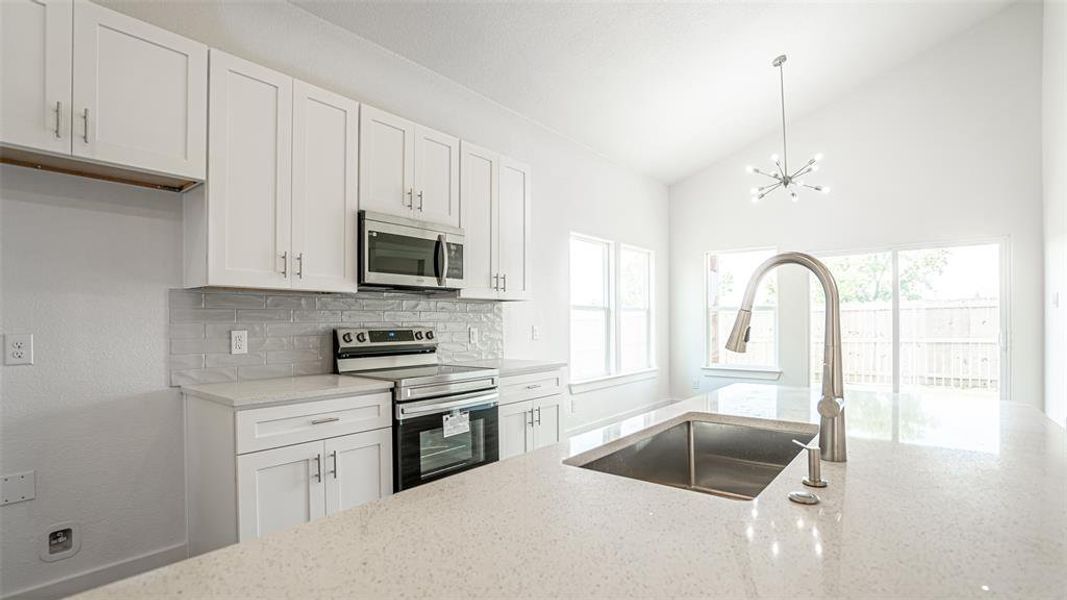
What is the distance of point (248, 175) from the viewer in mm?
2381

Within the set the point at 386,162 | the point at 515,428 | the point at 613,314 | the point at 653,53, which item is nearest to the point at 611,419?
the point at 613,314

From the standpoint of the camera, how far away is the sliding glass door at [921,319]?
16.0ft

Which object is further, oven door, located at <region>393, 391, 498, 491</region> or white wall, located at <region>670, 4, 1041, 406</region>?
white wall, located at <region>670, 4, 1041, 406</region>

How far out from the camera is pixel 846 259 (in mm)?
5543

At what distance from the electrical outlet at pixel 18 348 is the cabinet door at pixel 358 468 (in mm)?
1143

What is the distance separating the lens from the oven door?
8.36 feet

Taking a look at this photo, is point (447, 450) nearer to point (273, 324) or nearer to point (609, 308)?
point (273, 324)

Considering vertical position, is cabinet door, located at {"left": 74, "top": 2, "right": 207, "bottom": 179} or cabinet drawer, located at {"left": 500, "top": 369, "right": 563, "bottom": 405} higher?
cabinet door, located at {"left": 74, "top": 2, "right": 207, "bottom": 179}

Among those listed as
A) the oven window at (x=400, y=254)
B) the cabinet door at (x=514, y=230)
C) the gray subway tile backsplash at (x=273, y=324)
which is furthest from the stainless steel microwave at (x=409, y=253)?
the cabinet door at (x=514, y=230)

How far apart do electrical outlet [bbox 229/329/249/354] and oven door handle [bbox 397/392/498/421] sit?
83 cm

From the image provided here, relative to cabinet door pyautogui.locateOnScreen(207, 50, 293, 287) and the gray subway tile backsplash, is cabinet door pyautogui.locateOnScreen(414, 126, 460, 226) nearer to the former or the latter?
the gray subway tile backsplash

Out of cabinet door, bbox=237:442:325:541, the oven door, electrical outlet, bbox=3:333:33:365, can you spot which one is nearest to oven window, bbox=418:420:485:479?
the oven door

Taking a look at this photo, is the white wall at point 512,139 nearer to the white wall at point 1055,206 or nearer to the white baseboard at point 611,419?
the white baseboard at point 611,419

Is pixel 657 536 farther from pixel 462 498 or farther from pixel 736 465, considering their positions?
pixel 736 465
